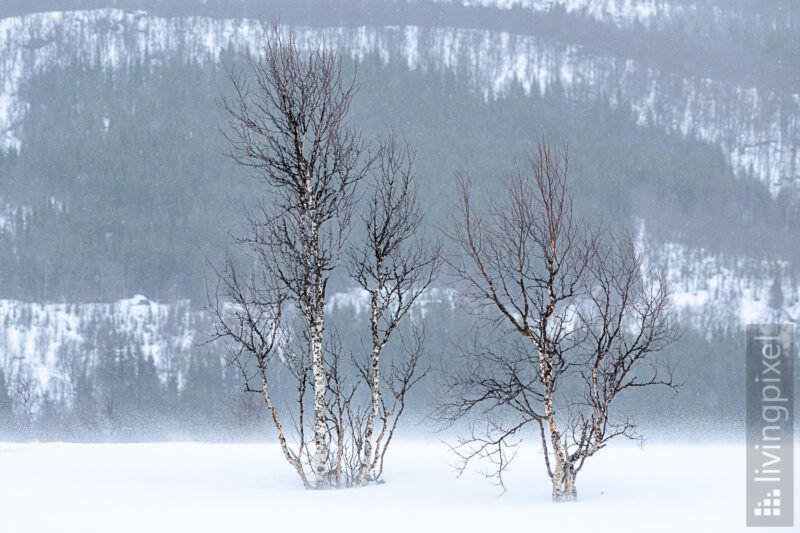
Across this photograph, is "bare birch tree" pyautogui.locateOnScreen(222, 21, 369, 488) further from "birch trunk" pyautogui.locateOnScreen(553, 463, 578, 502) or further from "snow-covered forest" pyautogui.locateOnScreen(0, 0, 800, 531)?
"birch trunk" pyautogui.locateOnScreen(553, 463, 578, 502)

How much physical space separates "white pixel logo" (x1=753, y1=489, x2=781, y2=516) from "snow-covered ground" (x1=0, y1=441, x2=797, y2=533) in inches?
10.0

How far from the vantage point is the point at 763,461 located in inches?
803

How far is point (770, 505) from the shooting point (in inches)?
539

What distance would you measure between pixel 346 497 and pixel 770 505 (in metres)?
6.58

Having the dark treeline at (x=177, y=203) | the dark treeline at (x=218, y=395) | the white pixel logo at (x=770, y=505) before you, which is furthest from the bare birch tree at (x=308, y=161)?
the dark treeline at (x=177, y=203)

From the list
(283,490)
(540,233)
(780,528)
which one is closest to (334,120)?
(540,233)

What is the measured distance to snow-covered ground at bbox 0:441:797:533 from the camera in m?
13.0

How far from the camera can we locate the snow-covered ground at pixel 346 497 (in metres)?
13.0

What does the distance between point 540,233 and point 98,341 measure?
5190 inches

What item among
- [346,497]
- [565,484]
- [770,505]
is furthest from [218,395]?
[770,505]

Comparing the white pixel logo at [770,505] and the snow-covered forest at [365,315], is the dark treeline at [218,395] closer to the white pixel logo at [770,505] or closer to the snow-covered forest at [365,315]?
the snow-covered forest at [365,315]

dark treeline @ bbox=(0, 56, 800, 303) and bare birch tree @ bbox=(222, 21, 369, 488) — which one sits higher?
dark treeline @ bbox=(0, 56, 800, 303)

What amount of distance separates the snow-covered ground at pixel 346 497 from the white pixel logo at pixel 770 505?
0.25 meters

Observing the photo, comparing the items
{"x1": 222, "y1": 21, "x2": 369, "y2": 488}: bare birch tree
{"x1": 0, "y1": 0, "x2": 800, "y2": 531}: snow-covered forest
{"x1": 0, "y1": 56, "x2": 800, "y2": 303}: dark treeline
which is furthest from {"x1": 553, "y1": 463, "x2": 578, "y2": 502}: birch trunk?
{"x1": 0, "y1": 56, "x2": 800, "y2": 303}: dark treeline
